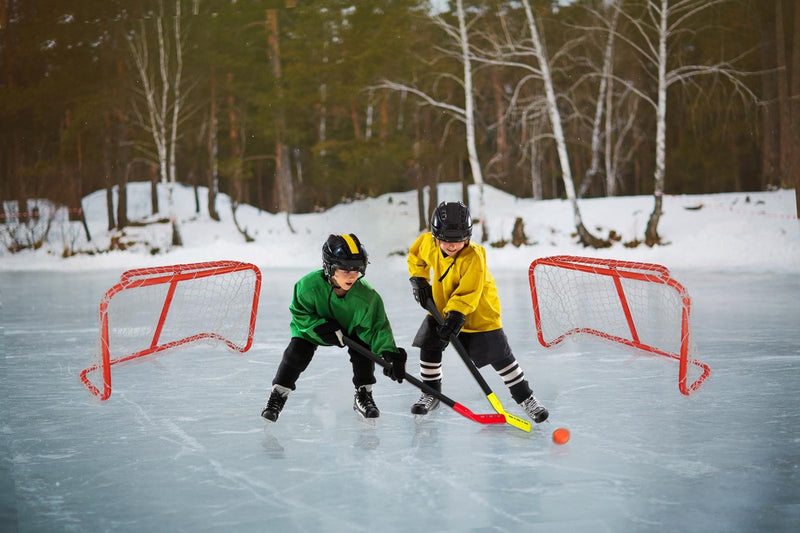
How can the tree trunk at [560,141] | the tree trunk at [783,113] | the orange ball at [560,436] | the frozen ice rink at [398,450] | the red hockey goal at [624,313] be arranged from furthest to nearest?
the tree trunk at [783,113]
the tree trunk at [560,141]
the red hockey goal at [624,313]
the orange ball at [560,436]
the frozen ice rink at [398,450]

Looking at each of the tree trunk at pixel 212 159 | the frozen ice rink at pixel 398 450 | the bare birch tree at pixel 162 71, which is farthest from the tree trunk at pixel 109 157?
the frozen ice rink at pixel 398 450

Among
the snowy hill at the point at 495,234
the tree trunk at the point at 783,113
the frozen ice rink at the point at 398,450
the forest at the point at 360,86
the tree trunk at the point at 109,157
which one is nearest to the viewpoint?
the frozen ice rink at the point at 398,450

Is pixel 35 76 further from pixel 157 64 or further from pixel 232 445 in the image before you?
pixel 232 445

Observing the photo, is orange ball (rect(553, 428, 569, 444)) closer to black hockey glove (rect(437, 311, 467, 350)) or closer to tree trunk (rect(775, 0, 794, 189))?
black hockey glove (rect(437, 311, 467, 350))

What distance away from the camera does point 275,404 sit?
3.39 meters

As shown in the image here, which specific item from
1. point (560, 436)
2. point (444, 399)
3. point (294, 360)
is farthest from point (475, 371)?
point (294, 360)

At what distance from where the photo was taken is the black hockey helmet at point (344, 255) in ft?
10.2

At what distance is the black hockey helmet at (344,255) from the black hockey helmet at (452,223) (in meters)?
0.32

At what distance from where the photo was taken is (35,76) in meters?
18.5

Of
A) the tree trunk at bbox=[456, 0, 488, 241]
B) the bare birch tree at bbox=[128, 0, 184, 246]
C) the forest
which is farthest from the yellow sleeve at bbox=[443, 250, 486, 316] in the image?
the bare birch tree at bbox=[128, 0, 184, 246]

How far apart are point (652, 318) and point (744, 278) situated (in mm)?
3383

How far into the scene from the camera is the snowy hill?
38.5 ft

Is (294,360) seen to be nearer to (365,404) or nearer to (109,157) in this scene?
(365,404)

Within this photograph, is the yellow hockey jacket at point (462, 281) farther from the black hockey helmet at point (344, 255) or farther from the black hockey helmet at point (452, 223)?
the black hockey helmet at point (344, 255)
